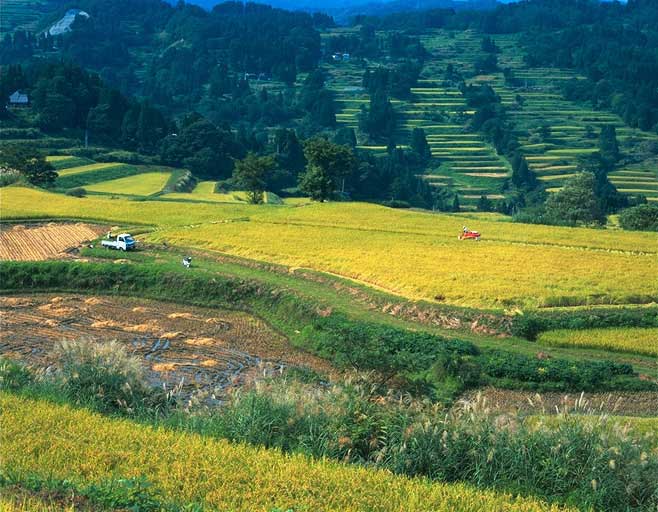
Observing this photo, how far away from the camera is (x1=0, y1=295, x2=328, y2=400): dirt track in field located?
20.3 metres

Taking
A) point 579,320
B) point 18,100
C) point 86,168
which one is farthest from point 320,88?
point 579,320

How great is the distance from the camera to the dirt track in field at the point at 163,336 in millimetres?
20266

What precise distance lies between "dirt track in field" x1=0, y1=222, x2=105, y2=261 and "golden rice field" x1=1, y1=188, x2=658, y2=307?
1.68 m

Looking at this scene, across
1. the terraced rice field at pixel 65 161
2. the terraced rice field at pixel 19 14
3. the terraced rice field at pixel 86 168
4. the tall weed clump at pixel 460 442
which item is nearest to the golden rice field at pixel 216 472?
the tall weed clump at pixel 460 442

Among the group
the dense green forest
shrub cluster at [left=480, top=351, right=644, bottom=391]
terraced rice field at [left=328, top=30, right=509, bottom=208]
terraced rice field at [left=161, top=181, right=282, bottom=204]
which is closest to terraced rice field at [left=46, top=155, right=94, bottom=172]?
the dense green forest

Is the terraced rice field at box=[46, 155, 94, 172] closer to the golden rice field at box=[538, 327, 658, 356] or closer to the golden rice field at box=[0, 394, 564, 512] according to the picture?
the golden rice field at box=[538, 327, 658, 356]

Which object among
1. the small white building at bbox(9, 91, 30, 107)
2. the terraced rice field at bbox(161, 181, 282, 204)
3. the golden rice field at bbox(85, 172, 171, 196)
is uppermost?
the small white building at bbox(9, 91, 30, 107)

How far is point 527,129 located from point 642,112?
14.3m

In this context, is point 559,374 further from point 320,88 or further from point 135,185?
point 320,88

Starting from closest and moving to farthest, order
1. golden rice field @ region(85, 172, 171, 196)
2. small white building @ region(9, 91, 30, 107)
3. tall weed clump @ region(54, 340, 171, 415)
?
tall weed clump @ region(54, 340, 171, 415) < golden rice field @ region(85, 172, 171, 196) < small white building @ region(9, 91, 30, 107)

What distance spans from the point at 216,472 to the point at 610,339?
14.0 meters

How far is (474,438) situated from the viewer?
1130cm

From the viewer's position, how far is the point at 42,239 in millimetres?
33281

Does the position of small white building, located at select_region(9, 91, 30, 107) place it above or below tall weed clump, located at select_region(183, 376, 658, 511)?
above
